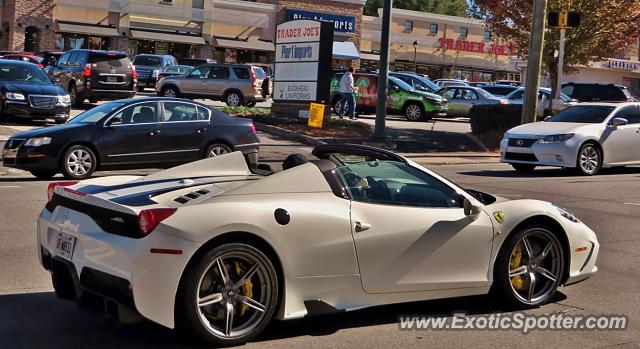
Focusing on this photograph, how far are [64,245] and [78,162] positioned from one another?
834 cm

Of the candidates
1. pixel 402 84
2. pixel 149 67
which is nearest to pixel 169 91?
pixel 402 84

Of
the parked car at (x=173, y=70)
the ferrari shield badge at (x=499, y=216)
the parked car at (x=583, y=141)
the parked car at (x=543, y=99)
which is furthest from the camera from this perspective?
the parked car at (x=173, y=70)

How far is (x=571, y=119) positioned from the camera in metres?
17.1

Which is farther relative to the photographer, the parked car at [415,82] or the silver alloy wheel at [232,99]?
the parked car at [415,82]

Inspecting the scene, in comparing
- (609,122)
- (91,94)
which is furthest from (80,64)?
(609,122)

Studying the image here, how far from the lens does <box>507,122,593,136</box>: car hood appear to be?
16.2 meters

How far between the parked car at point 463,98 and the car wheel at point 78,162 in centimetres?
2005

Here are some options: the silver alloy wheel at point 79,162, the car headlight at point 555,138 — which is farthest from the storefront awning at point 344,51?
the silver alloy wheel at point 79,162

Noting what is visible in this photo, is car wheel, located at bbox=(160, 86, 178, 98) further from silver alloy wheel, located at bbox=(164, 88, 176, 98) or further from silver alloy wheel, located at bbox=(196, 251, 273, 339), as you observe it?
silver alloy wheel, located at bbox=(196, 251, 273, 339)

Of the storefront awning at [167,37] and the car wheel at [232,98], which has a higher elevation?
the storefront awning at [167,37]

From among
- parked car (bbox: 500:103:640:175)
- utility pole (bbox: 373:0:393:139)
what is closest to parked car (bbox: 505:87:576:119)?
utility pole (bbox: 373:0:393:139)

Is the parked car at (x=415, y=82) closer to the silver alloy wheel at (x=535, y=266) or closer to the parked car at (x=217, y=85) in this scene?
the parked car at (x=217, y=85)

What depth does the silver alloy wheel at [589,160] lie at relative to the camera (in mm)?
16186

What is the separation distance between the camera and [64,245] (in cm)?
538
